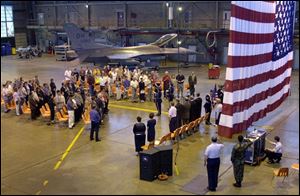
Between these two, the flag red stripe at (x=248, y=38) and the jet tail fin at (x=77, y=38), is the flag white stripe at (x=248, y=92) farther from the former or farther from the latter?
the jet tail fin at (x=77, y=38)

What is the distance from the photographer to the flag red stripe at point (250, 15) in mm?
12758

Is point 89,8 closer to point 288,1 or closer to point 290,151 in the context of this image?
point 288,1

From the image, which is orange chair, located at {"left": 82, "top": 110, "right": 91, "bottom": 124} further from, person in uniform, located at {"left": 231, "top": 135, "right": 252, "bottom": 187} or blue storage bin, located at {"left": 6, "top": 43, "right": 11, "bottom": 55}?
blue storage bin, located at {"left": 6, "top": 43, "right": 11, "bottom": 55}

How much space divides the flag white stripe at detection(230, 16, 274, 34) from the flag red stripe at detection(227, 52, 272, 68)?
3.12 feet

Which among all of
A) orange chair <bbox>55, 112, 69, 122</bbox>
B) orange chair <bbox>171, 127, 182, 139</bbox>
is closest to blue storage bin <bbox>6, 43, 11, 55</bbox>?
orange chair <bbox>55, 112, 69, 122</bbox>

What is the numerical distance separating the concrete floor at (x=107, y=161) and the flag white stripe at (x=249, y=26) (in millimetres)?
4089

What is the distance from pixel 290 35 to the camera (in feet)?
62.1

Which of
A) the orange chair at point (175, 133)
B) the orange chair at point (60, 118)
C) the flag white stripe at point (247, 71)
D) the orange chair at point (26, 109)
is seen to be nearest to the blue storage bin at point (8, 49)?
the orange chair at point (26, 109)

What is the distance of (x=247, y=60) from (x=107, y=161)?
6.33m

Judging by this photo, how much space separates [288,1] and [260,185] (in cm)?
1021

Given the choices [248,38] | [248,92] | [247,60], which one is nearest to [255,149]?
[248,92]

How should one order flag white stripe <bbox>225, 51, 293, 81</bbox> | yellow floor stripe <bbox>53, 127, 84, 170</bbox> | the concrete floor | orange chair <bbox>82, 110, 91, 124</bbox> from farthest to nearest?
orange chair <bbox>82, 110, 91, 124</bbox>
flag white stripe <bbox>225, 51, 293, 81</bbox>
yellow floor stripe <bbox>53, 127, 84, 170</bbox>
the concrete floor

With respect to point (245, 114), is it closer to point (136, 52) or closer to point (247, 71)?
point (247, 71)

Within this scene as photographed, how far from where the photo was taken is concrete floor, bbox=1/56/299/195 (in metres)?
10.2
